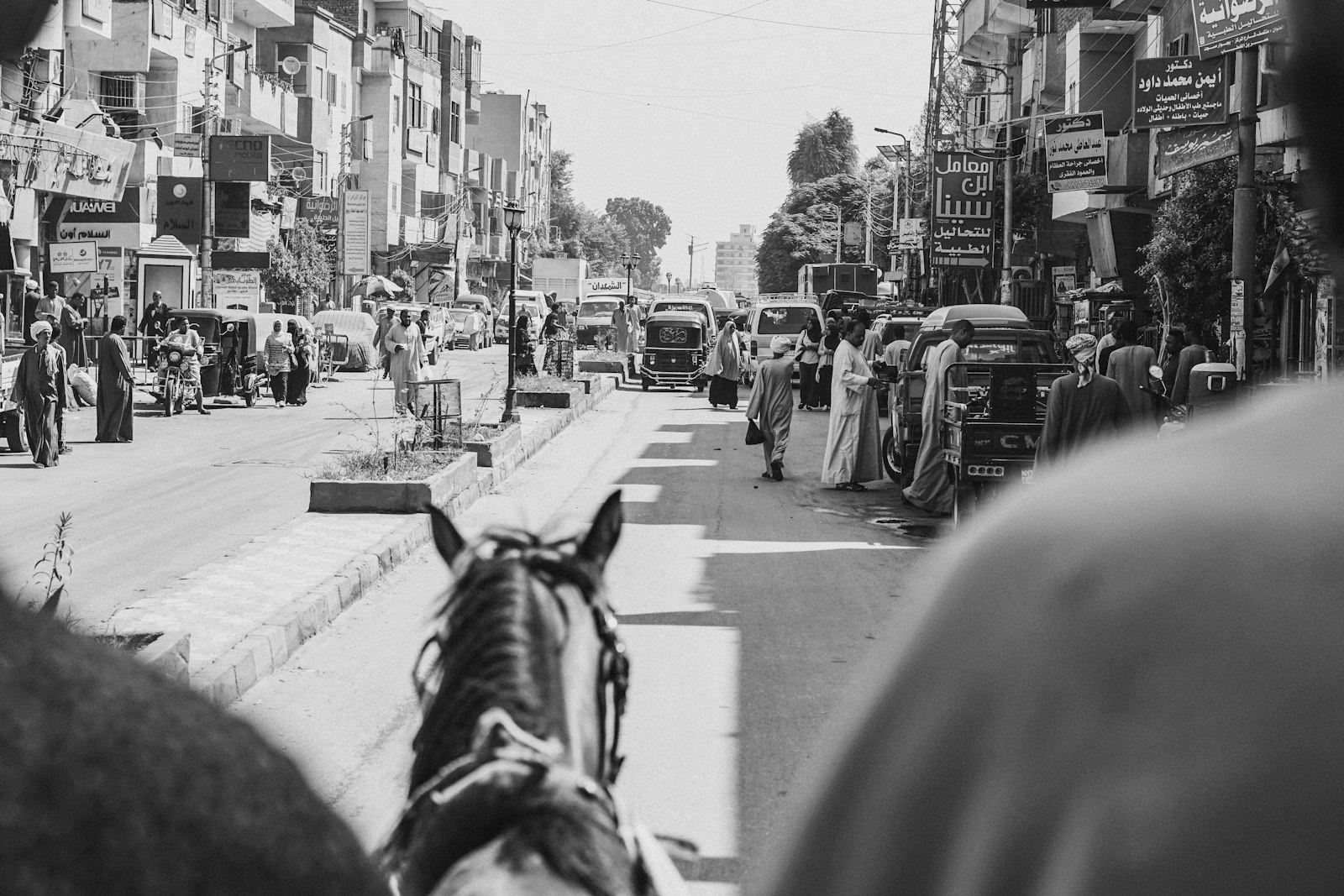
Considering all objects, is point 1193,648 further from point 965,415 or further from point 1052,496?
point 965,415

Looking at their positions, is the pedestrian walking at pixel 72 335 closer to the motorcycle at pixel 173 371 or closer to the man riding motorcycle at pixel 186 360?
the man riding motorcycle at pixel 186 360

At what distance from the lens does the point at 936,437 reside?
15055 millimetres

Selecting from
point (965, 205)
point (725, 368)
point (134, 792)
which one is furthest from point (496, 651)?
point (965, 205)

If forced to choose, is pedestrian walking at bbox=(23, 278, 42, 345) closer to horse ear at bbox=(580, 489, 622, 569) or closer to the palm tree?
horse ear at bbox=(580, 489, 622, 569)

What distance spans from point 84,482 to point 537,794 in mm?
15547

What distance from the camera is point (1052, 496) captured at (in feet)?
2.39

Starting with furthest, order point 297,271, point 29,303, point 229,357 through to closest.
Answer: point 297,271, point 29,303, point 229,357

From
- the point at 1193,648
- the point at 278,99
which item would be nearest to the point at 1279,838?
the point at 1193,648

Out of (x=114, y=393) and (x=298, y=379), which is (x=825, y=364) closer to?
(x=298, y=379)

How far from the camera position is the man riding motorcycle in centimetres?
2475

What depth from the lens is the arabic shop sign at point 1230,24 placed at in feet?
55.6

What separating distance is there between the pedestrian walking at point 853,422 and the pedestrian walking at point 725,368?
8.96 metres

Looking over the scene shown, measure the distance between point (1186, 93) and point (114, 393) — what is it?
49.5 ft

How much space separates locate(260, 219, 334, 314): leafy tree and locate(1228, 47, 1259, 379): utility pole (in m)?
35.3
